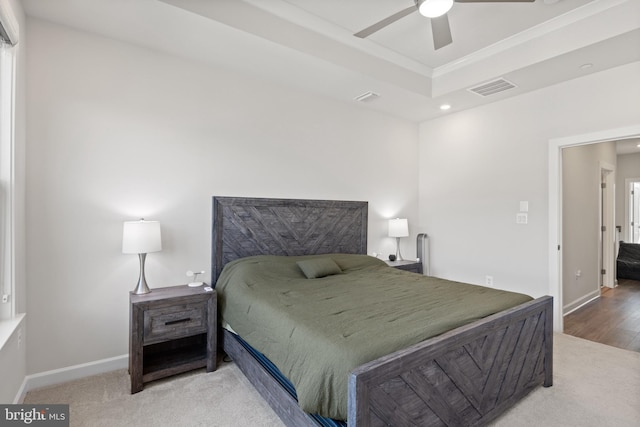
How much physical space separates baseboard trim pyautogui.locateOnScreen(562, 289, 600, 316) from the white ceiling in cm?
291

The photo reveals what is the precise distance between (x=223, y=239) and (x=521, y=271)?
3.58 m

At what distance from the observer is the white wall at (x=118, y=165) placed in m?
2.47

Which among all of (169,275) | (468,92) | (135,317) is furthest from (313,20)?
(135,317)

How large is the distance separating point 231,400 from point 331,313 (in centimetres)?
103

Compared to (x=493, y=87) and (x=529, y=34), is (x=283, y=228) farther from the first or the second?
(x=529, y=34)

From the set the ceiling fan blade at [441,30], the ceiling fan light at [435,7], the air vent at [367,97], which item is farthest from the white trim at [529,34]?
the ceiling fan light at [435,7]

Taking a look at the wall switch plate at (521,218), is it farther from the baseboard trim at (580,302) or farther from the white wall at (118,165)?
the white wall at (118,165)

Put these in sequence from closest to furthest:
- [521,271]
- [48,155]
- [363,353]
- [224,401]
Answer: [363,353] < [224,401] < [48,155] < [521,271]

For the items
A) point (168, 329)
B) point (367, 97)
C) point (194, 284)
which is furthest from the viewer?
point (367, 97)

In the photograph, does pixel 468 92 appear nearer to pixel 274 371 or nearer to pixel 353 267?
pixel 353 267

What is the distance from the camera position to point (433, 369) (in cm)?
163

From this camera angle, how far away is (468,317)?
6.45 feet

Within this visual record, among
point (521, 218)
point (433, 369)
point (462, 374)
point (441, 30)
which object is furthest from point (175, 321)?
point (521, 218)

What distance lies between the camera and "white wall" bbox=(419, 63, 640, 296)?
332 cm
